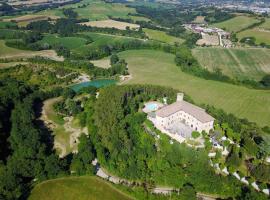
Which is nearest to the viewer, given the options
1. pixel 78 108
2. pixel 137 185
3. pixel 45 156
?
pixel 137 185

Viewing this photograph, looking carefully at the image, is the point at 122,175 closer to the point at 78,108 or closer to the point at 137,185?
the point at 137,185

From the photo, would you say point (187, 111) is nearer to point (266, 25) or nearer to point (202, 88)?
point (202, 88)

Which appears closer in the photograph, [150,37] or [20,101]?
[20,101]

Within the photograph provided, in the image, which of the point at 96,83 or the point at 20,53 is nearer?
the point at 96,83

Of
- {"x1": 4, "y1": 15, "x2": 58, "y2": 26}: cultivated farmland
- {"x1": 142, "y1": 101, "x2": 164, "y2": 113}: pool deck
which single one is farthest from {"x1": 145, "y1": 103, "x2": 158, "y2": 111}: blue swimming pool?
{"x1": 4, "y1": 15, "x2": 58, "y2": 26}: cultivated farmland

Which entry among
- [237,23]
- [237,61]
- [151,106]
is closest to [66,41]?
[237,61]

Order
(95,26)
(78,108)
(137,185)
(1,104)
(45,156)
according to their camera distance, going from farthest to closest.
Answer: (95,26)
(78,108)
(1,104)
(45,156)
(137,185)

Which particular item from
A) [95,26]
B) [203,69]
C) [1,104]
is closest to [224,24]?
[95,26]
